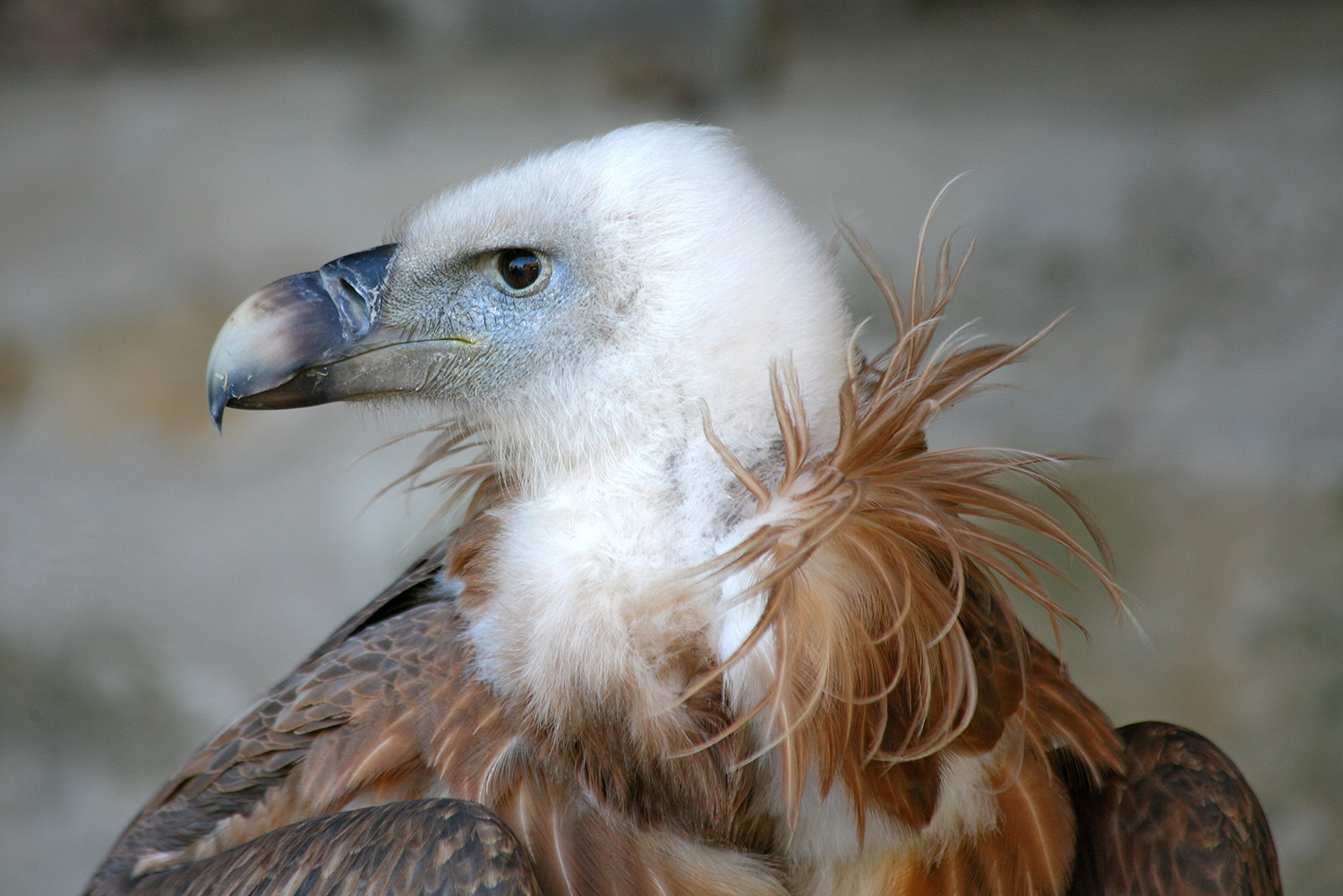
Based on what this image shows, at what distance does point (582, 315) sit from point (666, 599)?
0.92ft

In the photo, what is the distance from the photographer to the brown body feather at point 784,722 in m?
0.93

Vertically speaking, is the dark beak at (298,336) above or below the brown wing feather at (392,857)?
above

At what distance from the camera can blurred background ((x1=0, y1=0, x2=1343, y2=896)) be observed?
8.96 ft

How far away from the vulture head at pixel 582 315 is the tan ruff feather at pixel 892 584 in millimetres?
52

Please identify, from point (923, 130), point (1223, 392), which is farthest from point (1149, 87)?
point (1223, 392)

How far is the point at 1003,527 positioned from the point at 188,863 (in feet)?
6.52

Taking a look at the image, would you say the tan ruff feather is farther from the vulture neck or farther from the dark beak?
the dark beak

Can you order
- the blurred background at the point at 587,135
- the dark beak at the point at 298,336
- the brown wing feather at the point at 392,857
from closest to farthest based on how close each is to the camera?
the brown wing feather at the point at 392,857 → the dark beak at the point at 298,336 → the blurred background at the point at 587,135

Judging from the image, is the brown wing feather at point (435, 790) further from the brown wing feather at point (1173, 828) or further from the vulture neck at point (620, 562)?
the brown wing feather at point (1173, 828)

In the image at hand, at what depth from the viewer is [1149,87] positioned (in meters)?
2.90

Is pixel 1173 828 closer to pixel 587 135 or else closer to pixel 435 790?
pixel 435 790

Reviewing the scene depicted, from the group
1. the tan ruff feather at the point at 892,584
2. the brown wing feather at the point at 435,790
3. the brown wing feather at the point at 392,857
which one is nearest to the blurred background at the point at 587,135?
the brown wing feather at the point at 435,790

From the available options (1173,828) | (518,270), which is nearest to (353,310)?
(518,270)

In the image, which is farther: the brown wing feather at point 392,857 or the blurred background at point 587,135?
the blurred background at point 587,135
